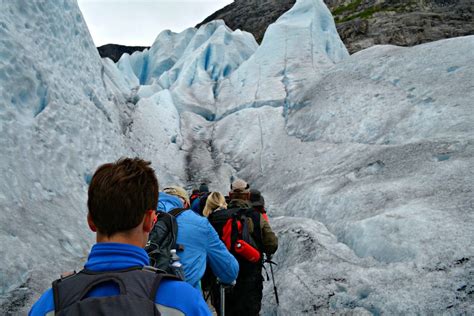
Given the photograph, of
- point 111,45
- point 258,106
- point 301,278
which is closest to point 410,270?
point 301,278

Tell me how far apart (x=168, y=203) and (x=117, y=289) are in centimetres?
180

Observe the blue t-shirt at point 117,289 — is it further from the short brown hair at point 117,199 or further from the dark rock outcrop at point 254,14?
the dark rock outcrop at point 254,14

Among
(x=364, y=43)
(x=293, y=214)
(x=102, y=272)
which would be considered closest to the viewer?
(x=102, y=272)

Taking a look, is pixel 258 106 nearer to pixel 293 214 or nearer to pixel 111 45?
pixel 293 214

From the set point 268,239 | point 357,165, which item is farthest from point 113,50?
point 268,239

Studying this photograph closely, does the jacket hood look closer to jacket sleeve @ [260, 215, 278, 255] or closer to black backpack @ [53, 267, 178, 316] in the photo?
jacket sleeve @ [260, 215, 278, 255]

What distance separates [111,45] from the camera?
63.7 metres

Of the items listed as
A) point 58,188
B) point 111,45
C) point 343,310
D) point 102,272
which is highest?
point 111,45

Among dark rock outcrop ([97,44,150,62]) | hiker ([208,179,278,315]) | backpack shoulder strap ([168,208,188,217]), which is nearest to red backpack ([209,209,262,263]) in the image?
hiker ([208,179,278,315])

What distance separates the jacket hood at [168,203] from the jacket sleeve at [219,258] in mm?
404

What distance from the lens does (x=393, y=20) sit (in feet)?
140

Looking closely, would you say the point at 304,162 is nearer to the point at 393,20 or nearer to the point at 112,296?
the point at 112,296

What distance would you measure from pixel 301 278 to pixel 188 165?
9.80 metres

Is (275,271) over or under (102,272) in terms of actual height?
under
